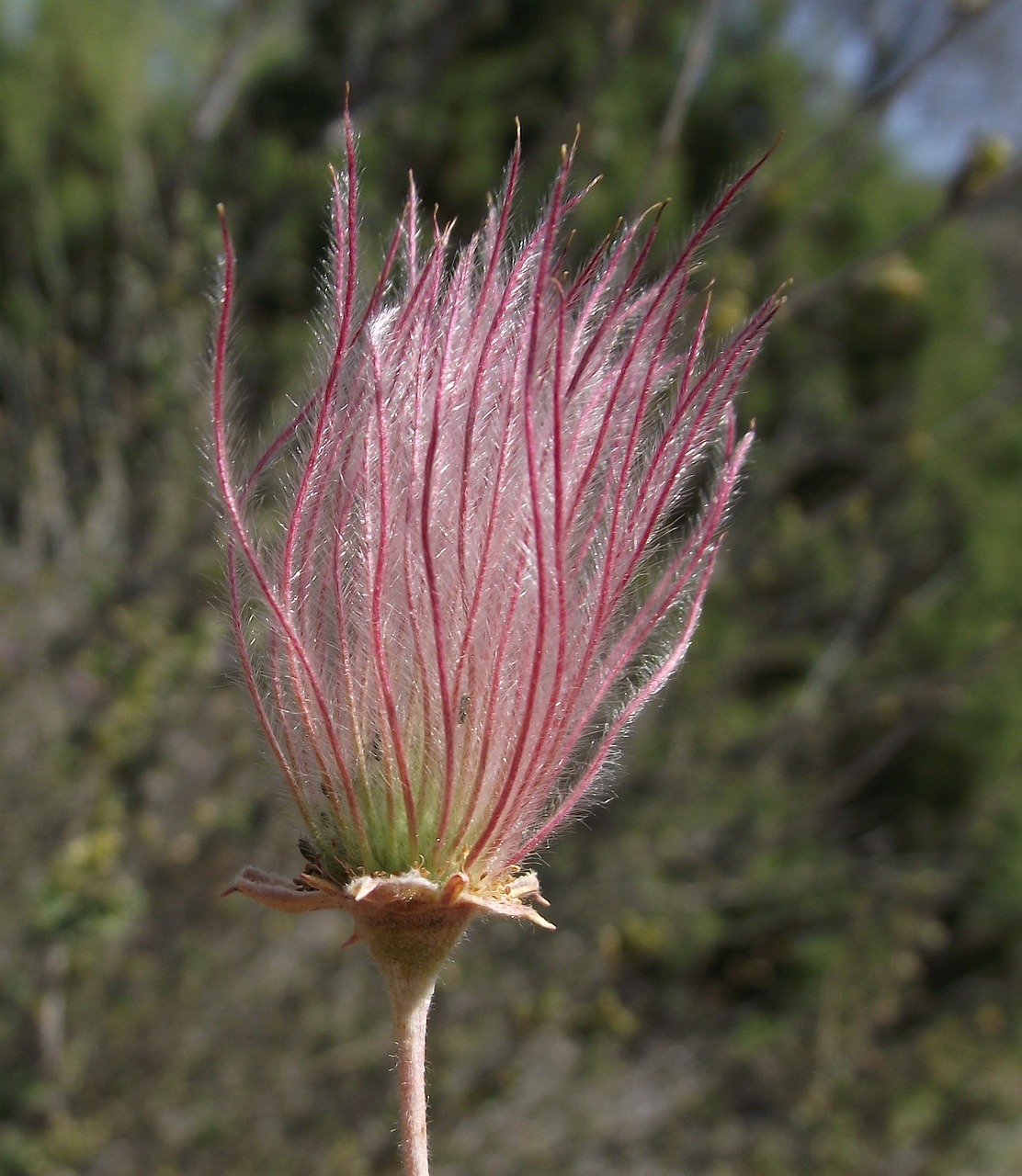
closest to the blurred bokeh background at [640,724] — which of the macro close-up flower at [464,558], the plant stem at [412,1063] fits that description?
the macro close-up flower at [464,558]

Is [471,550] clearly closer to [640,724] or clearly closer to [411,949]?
[411,949]

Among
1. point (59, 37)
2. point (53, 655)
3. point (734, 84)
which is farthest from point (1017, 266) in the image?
point (53, 655)

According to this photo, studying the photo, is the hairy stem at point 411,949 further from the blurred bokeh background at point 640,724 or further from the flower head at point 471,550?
the blurred bokeh background at point 640,724

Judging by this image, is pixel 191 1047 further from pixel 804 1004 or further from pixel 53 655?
pixel 804 1004

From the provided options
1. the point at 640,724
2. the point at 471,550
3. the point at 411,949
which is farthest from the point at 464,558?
the point at 640,724

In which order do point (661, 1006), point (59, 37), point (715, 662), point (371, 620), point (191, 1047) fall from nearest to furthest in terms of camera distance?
point (371, 620) → point (191, 1047) → point (715, 662) → point (661, 1006) → point (59, 37)

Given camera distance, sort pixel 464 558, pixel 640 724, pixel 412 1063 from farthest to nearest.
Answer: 1. pixel 640 724
2. pixel 464 558
3. pixel 412 1063
